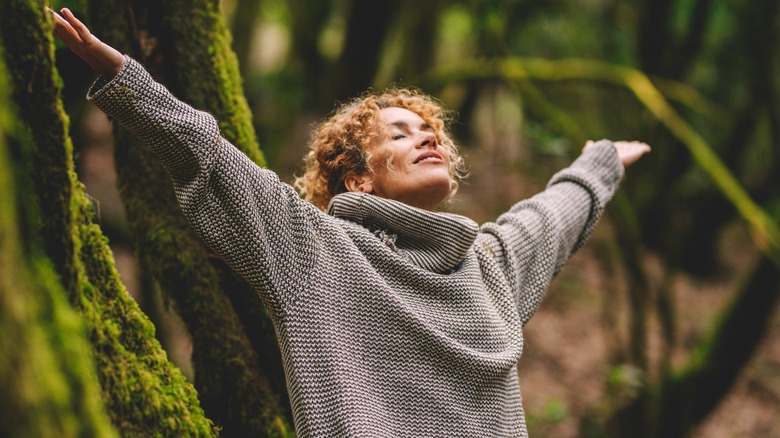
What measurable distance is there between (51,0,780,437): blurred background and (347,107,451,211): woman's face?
0.87 m

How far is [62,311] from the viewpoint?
98cm

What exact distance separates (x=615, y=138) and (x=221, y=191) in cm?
851

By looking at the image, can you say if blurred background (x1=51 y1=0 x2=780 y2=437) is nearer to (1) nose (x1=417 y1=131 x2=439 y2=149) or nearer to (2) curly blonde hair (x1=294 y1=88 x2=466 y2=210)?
(2) curly blonde hair (x1=294 y1=88 x2=466 y2=210)

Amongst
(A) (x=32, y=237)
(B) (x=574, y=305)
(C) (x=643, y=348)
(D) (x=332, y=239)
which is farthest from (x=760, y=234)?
(B) (x=574, y=305)

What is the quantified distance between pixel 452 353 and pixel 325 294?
400 millimetres

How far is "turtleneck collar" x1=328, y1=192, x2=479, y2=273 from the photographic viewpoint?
1.99 metres

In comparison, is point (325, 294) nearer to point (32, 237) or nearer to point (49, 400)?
point (32, 237)

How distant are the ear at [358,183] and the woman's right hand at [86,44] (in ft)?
2.83

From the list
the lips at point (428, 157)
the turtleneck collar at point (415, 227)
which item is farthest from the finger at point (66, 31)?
the lips at point (428, 157)

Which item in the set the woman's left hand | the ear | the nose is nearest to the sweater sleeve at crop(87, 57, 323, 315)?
the ear

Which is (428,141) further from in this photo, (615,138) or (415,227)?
(615,138)

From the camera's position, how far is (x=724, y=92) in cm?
1128

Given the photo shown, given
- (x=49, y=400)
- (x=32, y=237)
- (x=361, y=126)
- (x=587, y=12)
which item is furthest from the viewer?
(x=587, y=12)

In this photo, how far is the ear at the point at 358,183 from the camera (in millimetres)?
2238
